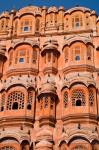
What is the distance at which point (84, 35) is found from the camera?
30.1 m

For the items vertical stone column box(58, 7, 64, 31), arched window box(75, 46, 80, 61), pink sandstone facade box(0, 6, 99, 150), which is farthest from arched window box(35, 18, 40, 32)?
arched window box(75, 46, 80, 61)

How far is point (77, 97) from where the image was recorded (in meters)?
26.6

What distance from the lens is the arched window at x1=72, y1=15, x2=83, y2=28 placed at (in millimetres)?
31344

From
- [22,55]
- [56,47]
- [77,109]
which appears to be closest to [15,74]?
[22,55]

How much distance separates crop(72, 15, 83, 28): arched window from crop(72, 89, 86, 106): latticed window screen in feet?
23.5

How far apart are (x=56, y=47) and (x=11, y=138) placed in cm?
875

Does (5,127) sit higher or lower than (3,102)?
lower

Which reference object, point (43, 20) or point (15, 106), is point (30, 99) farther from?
point (43, 20)

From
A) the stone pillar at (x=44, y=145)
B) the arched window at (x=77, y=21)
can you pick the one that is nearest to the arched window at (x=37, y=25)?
the arched window at (x=77, y=21)

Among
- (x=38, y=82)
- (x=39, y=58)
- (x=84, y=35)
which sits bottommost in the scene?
(x=38, y=82)

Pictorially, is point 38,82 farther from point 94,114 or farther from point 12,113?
point 94,114

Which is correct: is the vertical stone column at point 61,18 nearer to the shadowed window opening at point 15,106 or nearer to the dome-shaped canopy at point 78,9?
the dome-shaped canopy at point 78,9

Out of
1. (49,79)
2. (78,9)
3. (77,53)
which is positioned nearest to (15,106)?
(49,79)

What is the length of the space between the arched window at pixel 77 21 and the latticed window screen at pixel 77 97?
23.5 ft
